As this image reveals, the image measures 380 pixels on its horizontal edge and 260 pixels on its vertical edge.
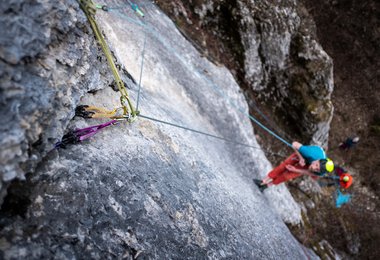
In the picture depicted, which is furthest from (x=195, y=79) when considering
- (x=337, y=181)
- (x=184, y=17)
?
(x=337, y=181)

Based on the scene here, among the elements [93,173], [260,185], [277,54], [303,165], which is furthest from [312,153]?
[277,54]

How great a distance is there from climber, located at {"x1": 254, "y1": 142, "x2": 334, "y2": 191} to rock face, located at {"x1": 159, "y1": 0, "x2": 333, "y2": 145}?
608 centimetres

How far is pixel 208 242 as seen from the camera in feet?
14.8

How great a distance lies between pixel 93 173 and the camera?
3545 millimetres

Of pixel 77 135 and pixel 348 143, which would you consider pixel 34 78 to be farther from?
pixel 348 143

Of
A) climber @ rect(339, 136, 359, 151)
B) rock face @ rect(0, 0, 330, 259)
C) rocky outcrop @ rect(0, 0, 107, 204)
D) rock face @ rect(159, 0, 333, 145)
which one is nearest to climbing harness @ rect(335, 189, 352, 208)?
rock face @ rect(159, 0, 333, 145)

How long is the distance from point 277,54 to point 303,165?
7.39 metres

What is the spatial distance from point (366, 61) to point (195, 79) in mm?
16620

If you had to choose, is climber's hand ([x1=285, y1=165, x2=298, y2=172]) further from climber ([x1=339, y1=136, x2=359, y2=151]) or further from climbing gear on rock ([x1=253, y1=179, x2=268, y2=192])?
climber ([x1=339, y1=136, x2=359, y2=151])

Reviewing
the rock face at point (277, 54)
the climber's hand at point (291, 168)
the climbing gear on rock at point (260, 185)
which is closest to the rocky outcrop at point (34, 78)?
the climber's hand at point (291, 168)

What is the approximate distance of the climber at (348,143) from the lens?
1783cm

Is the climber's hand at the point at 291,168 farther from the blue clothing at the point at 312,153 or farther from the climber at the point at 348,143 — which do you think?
the climber at the point at 348,143

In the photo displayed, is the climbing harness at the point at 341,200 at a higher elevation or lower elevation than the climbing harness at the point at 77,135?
lower

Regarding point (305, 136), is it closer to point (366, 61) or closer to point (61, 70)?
point (366, 61)
